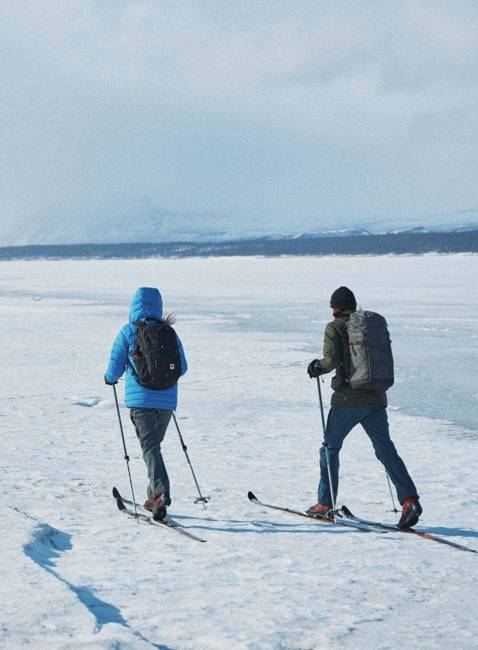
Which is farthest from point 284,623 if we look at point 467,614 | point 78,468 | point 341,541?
point 78,468

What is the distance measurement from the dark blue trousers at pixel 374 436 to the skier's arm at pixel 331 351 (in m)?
0.30

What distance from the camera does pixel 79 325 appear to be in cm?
1956

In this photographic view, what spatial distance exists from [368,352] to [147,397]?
1.31m

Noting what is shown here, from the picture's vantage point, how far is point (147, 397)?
16.5ft

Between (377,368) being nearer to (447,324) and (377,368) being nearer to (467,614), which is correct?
(467,614)

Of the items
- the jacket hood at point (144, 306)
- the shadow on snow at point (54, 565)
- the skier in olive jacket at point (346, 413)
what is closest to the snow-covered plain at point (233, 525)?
the shadow on snow at point (54, 565)

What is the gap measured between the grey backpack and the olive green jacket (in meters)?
0.05

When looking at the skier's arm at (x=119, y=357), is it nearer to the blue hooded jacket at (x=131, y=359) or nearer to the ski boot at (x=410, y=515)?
the blue hooded jacket at (x=131, y=359)

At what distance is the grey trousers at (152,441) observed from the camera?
5.05 m

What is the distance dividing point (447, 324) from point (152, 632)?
1629 cm

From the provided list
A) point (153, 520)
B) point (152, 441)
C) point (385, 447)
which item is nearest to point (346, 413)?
point (385, 447)

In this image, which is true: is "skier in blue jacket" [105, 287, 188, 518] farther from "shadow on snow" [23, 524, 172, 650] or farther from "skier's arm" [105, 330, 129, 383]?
"shadow on snow" [23, 524, 172, 650]

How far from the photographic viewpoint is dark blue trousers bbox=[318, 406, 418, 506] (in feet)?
16.5

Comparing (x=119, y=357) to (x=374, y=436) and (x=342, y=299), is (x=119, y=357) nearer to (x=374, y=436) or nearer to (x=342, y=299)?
(x=342, y=299)
